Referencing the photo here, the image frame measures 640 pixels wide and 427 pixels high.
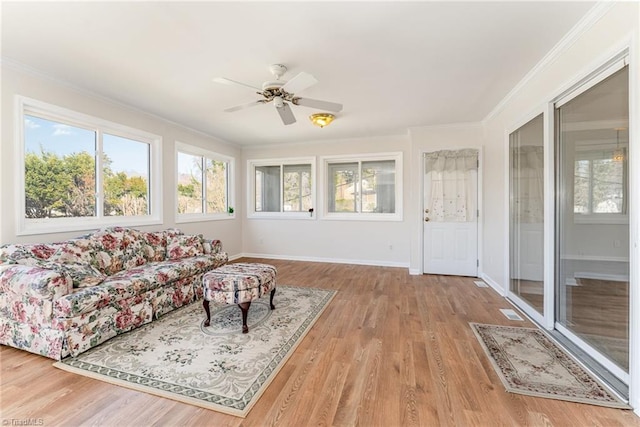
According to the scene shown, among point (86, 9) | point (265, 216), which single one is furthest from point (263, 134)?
point (86, 9)

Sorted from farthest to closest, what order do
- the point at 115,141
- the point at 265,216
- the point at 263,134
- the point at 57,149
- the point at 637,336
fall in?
the point at 265,216
the point at 263,134
the point at 115,141
the point at 57,149
the point at 637,336

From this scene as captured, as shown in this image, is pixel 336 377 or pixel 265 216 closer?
pixel 336 377

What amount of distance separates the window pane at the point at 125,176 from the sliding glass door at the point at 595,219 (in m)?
5.13

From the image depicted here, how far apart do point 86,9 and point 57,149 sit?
1.97 meters

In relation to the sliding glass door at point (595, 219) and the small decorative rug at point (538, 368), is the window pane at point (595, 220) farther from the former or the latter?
the small decorative rug at point (538, 368)

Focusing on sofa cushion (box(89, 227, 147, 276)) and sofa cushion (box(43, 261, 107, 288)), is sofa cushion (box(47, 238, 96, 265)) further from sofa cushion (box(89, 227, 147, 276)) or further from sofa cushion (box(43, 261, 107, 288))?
sofa cushion (box(43, 261, 107, 288))

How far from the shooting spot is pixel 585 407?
1.68 meters

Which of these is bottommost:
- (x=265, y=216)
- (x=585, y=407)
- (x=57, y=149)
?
(x=585, y=407)

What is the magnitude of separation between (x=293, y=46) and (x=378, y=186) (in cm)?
370

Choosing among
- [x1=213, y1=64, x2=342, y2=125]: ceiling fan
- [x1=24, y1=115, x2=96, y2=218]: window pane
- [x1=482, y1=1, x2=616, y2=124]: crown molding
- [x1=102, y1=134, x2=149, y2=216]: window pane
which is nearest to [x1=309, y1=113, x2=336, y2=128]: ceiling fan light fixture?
[x1=213, y1=64, x2=342, y2=125]: ceiling fan

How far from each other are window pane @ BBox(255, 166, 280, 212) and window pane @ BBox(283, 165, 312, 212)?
218mm

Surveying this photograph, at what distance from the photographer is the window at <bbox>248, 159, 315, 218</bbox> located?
614 centimetres

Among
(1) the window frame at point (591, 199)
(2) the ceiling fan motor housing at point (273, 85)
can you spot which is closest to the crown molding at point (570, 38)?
(1) the window frame at point (591, 199)

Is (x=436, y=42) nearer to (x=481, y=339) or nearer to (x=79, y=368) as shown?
(x=481, y=339)
